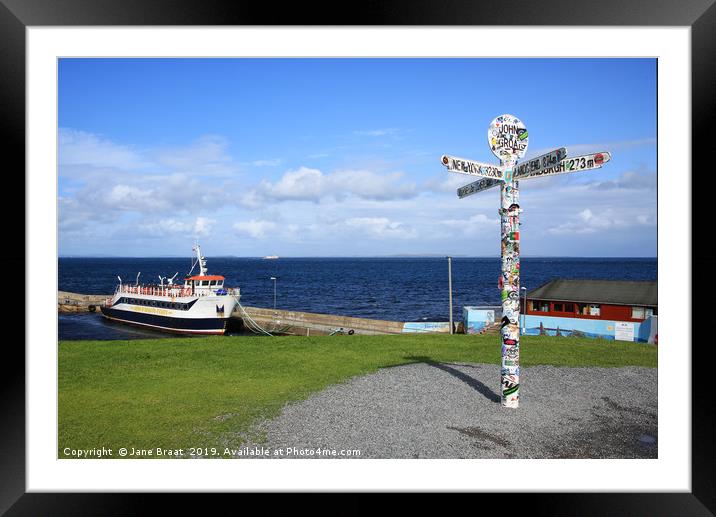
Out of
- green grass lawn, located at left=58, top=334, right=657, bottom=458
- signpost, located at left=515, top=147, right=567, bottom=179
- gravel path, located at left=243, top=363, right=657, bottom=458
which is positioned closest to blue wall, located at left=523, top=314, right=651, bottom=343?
green grass lawn, located at left=58, top=334, right=657, bottom=458

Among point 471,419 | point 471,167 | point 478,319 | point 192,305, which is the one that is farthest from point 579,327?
point 192,305

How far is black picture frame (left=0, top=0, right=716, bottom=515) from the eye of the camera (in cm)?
432

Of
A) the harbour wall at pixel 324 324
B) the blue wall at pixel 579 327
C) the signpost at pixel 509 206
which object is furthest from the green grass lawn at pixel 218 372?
the harbour wall at pixel 324 324

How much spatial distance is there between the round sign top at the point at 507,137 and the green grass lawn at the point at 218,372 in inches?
145

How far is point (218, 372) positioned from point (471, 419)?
494 centimetres

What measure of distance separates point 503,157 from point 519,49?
1291mm

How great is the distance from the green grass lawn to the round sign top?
3.67 m

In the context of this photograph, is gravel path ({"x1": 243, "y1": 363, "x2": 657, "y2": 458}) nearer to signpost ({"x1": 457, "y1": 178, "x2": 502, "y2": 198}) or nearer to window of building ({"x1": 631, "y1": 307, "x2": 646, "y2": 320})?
signpost ({"x1": 457, "y1": 178, "x2": 502, "y2": 198})

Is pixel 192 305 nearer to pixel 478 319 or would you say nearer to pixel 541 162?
pixel 478 319

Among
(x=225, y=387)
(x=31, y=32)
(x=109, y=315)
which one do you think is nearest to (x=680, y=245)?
(x=225, y=387)

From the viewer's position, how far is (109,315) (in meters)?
28.0

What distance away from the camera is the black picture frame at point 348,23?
4316 mm

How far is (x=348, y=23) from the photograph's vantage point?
14.3ft

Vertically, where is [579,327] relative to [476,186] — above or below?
below
